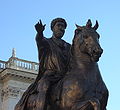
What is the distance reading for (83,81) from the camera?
6.80m

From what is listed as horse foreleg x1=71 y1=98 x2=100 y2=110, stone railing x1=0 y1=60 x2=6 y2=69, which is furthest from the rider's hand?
stone railing x1=0 y1=60 x2=6 y2=69

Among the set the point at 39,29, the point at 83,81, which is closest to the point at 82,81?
the point at 83,81

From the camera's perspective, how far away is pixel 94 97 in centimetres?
666

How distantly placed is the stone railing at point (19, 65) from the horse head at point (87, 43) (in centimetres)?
3081

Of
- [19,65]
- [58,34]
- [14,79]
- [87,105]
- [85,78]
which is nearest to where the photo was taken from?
[87,105]

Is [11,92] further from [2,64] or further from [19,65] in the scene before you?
[2,64]

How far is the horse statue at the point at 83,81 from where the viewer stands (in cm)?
670

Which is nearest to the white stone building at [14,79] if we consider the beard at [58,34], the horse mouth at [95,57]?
the beard at [58,34]

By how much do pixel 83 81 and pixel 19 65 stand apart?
104 feet

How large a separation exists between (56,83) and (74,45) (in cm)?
64

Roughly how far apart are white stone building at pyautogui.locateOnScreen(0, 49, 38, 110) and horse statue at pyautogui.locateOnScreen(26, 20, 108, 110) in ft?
98.8

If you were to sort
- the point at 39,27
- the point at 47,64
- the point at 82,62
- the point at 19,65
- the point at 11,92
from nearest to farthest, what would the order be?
the point at 82,62, the point at 39,27, the point at 47,64, the point at 11,92, the point at 19,65

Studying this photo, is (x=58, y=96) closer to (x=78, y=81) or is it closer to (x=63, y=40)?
(x=78, y=81)

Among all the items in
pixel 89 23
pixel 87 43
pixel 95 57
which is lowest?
pixel 95 57
